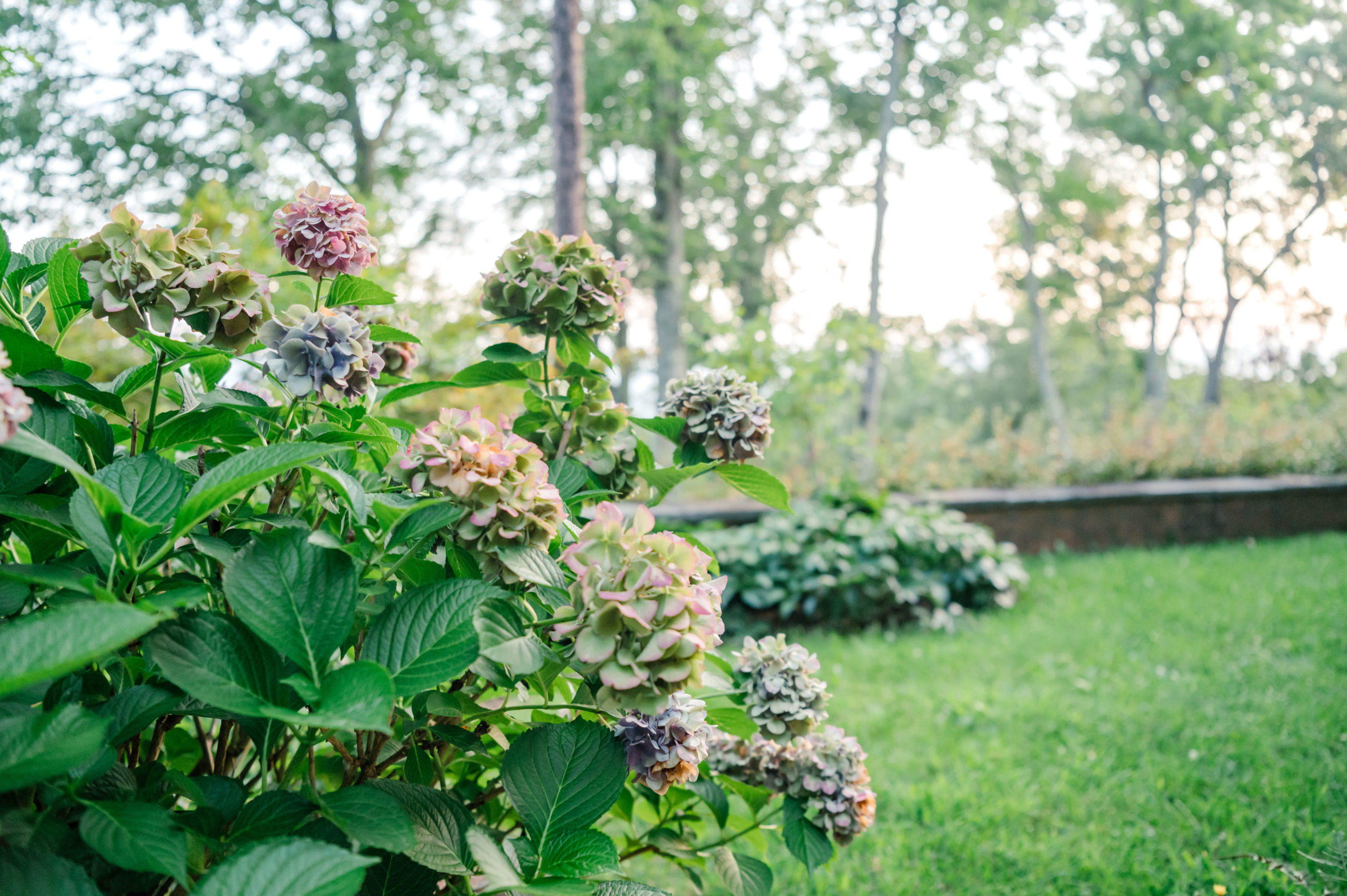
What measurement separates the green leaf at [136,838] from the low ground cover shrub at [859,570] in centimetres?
444

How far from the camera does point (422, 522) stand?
29.5 inches

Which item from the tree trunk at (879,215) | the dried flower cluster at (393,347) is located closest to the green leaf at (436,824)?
the dried flower cluster at (393,347)

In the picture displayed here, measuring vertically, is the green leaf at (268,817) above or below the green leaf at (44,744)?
below

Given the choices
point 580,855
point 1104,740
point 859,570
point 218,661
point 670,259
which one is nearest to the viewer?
point 218,661

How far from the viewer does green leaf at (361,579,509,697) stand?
66 cm

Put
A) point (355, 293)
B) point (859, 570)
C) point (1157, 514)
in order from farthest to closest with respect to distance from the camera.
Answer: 1. point (1157, 514)
2. point (859, 570)
3. point (355, 293)

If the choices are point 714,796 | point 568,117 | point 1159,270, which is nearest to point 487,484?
point 714,796

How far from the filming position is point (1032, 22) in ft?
36.4

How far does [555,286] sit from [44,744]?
0.76m

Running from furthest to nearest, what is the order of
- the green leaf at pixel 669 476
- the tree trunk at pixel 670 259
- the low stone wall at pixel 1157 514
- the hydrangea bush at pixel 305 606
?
1. the tree trunk at pixel 670 259
2. the low stone wall at pixel 1157 514
3. the green leaf at pixel 669 476
4. the hydrangea bush at pixel 305 606

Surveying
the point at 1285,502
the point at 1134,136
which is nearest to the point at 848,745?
the point at 1285,502

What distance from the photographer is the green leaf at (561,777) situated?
80cm

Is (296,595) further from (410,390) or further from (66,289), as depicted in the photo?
(66,289)

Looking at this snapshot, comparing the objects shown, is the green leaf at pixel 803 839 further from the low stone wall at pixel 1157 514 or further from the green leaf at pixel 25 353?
the low stone wall at pixel 1157 514
